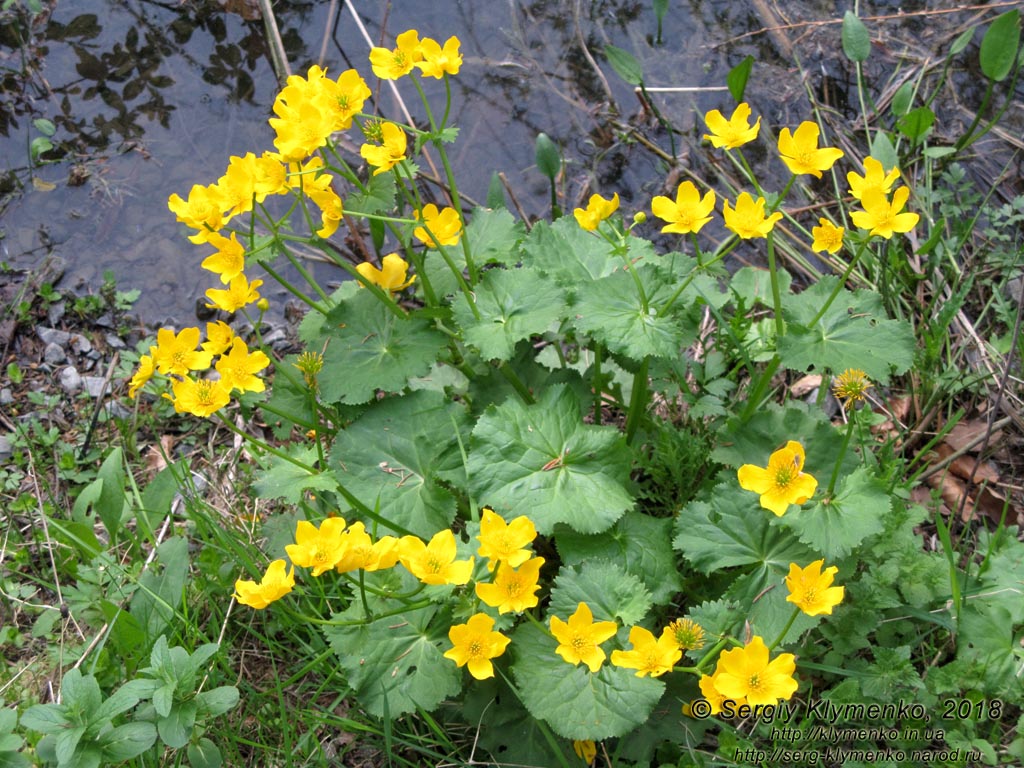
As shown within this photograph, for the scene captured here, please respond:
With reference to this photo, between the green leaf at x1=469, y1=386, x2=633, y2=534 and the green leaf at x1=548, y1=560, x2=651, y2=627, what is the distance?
0.14 m

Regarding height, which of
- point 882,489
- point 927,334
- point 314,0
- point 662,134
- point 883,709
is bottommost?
point 883,709

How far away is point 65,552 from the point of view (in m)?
2.92

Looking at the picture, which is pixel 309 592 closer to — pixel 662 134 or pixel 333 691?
pixel 333 691

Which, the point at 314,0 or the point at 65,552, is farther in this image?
the point at 314,0

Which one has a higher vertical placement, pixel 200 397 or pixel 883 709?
pixel 200 397

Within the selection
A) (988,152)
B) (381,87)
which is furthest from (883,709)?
(381,87)

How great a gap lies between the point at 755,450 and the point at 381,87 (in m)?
2.38

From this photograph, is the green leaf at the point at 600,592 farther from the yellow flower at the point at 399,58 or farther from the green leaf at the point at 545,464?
the yellow flower at the point at 399,58

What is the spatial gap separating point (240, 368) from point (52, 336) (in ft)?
5.44

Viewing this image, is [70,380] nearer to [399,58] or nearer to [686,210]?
[399,58]

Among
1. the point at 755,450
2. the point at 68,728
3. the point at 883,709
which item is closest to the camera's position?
the point at 68,728

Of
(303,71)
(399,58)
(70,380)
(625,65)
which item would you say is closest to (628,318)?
(399,58)

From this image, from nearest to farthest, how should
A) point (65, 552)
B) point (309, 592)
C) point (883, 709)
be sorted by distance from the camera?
1. point (883, 709)
2. point (309, 592)
3. point (65, 552)

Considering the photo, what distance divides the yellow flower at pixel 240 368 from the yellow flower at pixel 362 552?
57cm
